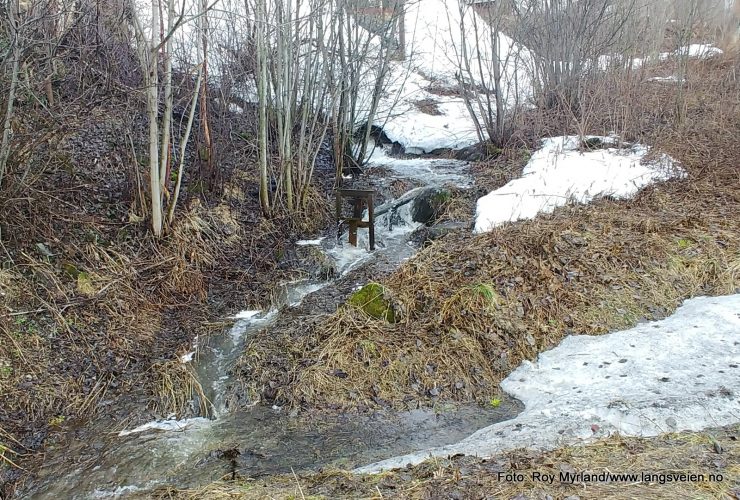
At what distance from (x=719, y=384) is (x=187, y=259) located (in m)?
6.42

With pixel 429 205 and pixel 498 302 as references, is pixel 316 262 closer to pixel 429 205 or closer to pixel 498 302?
pixel 429 205

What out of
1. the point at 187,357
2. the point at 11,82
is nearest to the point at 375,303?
the point at 187,357

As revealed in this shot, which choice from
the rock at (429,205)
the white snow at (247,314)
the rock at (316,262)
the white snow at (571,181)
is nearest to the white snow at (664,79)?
the white snow at (571,181)

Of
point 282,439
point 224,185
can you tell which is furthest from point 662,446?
point 224,185

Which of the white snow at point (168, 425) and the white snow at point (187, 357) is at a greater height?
the white snow at point (187, 357)

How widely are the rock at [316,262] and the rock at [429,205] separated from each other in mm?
2351

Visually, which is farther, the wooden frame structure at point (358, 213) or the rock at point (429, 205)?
the rock at point (429, 205)

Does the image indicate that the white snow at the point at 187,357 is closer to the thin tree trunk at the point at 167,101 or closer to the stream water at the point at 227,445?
the stream water at the point at 227,445

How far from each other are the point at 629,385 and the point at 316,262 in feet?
17.0

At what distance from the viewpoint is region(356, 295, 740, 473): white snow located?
12.5 feet

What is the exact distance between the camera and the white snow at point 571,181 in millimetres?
8359

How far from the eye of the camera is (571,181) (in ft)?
30.1

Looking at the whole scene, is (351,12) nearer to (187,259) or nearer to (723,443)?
(187,259)

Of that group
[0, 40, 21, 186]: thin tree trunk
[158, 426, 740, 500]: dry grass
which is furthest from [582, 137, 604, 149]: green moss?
[0, 40, 21, 186]: thin tree trunk
